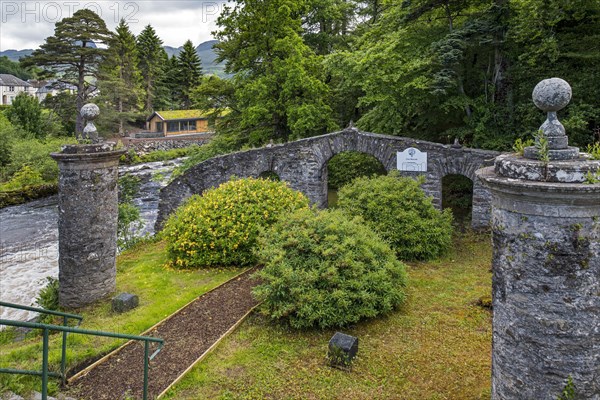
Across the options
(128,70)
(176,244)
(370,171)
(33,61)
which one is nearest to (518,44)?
(370,171)

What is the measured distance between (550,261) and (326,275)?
160 inches

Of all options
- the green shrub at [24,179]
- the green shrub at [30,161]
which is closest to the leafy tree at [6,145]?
the green shrub at [30,161]

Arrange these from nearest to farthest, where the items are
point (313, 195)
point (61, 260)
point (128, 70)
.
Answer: point (61, 260), point (313, 195), point (128, 70)

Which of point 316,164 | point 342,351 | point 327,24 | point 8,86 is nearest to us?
point 342,351

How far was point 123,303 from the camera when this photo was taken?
8.44 m

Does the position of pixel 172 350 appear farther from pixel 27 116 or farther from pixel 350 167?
pixel 27 116

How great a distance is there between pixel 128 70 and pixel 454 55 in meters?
44.5

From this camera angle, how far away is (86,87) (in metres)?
36.1

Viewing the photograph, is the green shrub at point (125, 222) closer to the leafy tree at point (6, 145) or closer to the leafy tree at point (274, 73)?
the leafy tree at point (274, 73)

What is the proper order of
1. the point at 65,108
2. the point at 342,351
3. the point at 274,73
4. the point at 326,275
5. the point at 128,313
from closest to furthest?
the point at 342,351, the point at 326,275, the point at 128,313, the point at 274,73, the point at 65,108

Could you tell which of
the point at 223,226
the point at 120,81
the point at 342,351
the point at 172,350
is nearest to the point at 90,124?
the point at 223,226

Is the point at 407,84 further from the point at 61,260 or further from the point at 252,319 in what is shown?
the point at 61,260

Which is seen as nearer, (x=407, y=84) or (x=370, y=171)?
(x=407, y=84)

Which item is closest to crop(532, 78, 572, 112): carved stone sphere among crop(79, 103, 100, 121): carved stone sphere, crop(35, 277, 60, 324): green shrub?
crop(79, 103, 100, 121): carved stone sphere
